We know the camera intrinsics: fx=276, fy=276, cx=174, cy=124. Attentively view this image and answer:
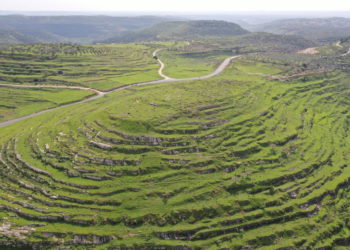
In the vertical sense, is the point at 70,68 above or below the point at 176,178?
above

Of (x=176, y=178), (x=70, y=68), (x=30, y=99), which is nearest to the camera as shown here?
(x=176, y=178)

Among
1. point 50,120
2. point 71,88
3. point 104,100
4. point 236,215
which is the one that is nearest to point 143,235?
point 236,215

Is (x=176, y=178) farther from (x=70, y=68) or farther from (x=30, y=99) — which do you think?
(x=70, y=68)

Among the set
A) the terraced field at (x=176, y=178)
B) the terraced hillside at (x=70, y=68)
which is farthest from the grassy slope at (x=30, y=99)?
the terraced field at (x=176, y=178)

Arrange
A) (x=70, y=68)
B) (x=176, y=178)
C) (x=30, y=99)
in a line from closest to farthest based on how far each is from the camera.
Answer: (x=176, y=178) < (x=30, y=99) < (x=70, y=68)

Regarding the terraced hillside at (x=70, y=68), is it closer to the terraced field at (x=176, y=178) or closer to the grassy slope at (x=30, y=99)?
the grassy slope at (x=30, y=99)

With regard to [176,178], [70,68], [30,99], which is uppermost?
[70,68]

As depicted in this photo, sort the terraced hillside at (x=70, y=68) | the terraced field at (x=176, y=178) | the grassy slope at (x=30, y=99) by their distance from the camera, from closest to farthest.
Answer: the terraced field at (x=176, y=178) < the grassy slope at (x=30, y=99) < the terraced hillside at (x=70, y=68)

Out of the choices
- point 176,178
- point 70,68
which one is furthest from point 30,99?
point 176,178

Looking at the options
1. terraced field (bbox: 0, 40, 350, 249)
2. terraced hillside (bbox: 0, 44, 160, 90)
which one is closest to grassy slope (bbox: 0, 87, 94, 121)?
terraced hillside (bbox: 0, 44, 160, 90)

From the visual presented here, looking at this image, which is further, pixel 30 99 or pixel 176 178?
pixel 30 99
